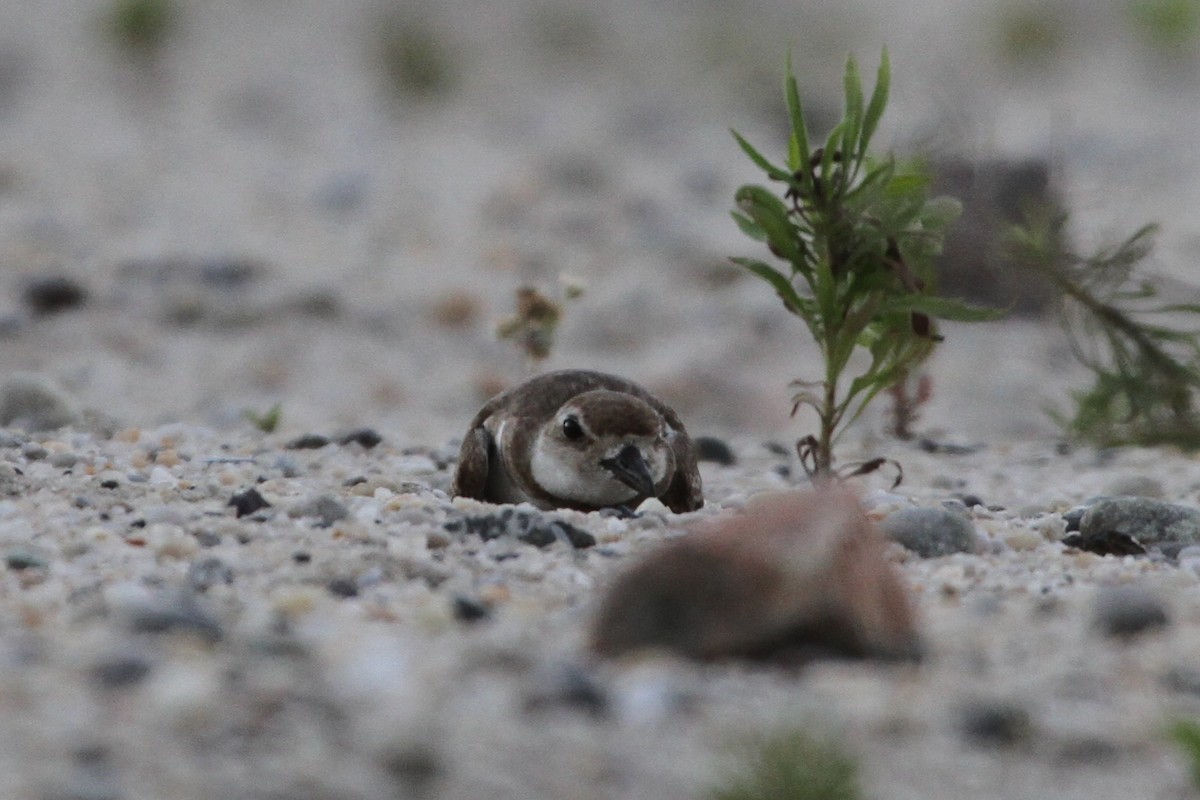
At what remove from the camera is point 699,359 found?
30.1 feet

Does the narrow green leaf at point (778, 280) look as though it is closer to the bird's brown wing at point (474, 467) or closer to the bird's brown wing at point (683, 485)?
the bird's brown wing at point (683, 485)

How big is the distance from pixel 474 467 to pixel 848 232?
A: 127cm

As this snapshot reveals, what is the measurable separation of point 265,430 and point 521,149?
7.13 meters

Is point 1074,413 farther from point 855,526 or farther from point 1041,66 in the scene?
point 1041,66

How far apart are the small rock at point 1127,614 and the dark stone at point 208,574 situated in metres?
1.78

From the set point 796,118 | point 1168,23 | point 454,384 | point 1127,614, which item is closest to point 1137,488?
point 796,118

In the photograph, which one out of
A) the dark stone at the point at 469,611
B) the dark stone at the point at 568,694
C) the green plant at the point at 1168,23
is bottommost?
the dark stone at the point at 568,694

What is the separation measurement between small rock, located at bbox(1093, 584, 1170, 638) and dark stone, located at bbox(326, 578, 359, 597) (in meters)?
1.50

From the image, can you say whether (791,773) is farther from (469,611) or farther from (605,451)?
(605,451)

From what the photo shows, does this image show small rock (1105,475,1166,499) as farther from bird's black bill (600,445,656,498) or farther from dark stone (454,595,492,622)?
dark stone (454,595,492,622)

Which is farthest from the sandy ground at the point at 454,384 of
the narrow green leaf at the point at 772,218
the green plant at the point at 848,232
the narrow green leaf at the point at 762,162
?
the narrow green leaf at the point at 762,162

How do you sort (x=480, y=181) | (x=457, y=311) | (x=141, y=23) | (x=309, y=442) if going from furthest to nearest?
(x=141, y=23) → (x=480, y=181) → (x=457, y=311) → (x=309, y=442)

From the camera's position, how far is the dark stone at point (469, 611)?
3.24m

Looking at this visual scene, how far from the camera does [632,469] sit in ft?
15.0
